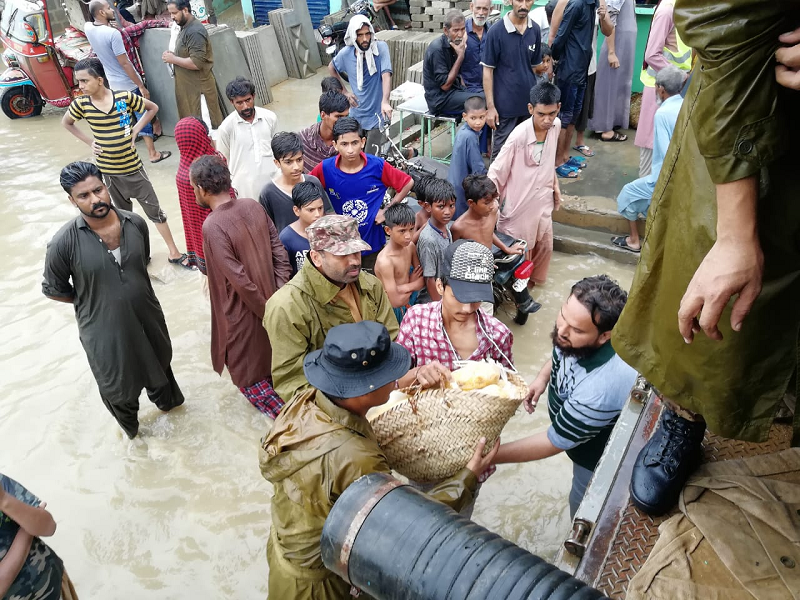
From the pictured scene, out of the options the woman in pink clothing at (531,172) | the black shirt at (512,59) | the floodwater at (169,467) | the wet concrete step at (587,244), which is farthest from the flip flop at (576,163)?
the woman in pink clothing at (531,172)

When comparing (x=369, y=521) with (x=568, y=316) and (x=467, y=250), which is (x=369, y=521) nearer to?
(x=568, y=316)

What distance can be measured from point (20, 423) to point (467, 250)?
3.83 m

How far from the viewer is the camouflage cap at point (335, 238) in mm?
3112

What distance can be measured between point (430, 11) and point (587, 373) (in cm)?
995

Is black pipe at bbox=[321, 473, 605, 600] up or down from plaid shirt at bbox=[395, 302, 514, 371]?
up

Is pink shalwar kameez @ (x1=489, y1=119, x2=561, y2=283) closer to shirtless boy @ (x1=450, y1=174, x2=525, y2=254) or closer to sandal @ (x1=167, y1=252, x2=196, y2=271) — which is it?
shirtless boy @ (x1=450, y1=174, x2=525, y2=254)

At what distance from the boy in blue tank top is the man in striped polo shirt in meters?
2.42

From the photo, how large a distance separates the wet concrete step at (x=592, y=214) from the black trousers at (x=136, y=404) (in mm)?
4275

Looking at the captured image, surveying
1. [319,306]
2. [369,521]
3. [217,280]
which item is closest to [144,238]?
[217,280]

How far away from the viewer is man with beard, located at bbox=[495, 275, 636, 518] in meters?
2.47

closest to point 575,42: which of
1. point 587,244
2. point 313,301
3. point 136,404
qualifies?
point 587,244

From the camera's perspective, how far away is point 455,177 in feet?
17.9

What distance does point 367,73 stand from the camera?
6996mm

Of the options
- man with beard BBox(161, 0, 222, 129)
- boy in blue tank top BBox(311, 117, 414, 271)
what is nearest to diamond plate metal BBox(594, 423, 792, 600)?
boy in blue tank top BBox(311, 117, 414, 271)
